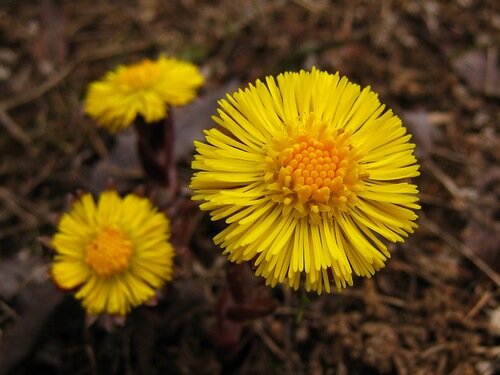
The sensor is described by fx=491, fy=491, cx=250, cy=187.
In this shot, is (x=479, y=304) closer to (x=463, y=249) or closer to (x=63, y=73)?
(x=463, y=249)

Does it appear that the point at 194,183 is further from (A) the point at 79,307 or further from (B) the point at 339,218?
(A) the point at 79,307

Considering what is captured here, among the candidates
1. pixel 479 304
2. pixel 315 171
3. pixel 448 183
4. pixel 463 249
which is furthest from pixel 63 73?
pixel 479 304

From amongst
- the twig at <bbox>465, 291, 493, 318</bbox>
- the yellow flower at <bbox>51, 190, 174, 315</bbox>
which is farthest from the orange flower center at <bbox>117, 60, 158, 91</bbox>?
the twig at <bbox>465, 291, 493, 318</bbox>

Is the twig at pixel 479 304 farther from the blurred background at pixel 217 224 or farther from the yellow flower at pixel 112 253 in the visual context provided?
the yellow flower at pixel 112 253

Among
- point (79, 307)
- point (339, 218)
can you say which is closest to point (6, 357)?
point (79, 307)

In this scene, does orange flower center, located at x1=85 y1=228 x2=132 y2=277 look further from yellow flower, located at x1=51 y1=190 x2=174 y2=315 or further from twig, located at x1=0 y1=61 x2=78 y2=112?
twig, located at x1=0 y1=61 x2=78 y2=112

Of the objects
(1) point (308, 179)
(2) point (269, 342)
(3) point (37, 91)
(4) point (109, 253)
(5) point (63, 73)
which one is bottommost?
(2) point (269, 342)

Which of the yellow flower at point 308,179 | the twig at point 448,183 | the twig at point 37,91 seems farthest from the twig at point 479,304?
the twig at point 37,91
